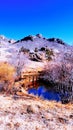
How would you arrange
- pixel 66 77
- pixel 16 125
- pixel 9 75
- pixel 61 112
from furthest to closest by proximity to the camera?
pixel 9 75
pixel 66 77
pixel 61 112
pixel 16 125

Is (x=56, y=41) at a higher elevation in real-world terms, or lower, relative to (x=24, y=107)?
higher

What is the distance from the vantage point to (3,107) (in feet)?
47.6

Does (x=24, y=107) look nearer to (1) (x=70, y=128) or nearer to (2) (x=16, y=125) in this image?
(2) (x=16, y=125)

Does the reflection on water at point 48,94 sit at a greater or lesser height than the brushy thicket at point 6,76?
lesser

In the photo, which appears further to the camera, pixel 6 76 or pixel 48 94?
pixel 6 76

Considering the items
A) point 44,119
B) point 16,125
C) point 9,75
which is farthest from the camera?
point 9,75

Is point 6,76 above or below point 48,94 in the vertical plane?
above

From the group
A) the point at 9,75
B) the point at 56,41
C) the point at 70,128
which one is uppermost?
the point at 56,41

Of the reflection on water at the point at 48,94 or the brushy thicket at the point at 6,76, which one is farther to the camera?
the brushy thicket at the point at 6,76

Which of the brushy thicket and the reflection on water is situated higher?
the brushy thicket

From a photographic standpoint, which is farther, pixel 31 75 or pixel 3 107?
pixel 31 75

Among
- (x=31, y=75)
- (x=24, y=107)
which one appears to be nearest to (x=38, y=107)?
(x=24, y=107)

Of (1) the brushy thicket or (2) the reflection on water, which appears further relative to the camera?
(1) the brushy thicket

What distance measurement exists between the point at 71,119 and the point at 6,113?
417 cm
